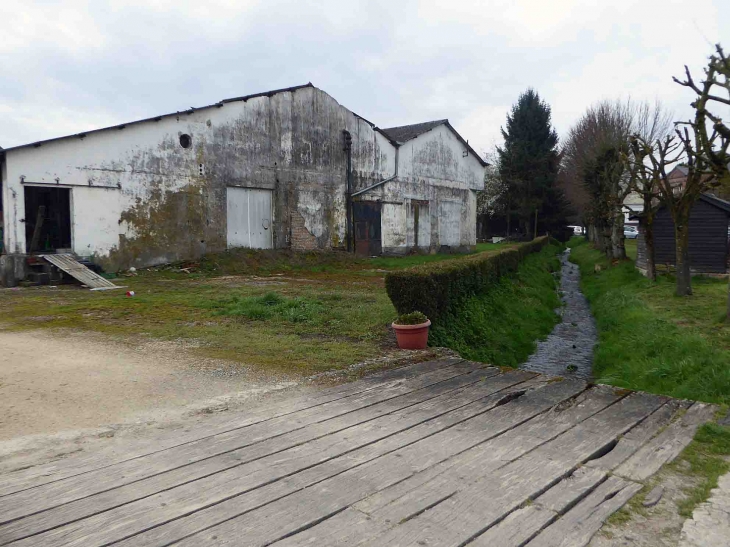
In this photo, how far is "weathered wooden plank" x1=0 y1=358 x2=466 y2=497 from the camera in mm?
3301

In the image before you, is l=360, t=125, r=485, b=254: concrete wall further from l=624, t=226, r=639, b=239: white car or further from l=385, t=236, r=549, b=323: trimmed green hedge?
l=624, t=226, r=639, b=239: white car

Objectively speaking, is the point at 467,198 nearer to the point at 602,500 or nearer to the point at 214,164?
the point at 214,164

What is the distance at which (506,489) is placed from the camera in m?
3.20

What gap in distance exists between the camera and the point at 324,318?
920 centimetres

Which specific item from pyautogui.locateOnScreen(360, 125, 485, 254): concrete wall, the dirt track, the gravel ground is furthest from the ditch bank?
pyautogui.locateOnScreen(360, 125, 485, 254): concrete wall

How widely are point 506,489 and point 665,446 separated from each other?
1505mm

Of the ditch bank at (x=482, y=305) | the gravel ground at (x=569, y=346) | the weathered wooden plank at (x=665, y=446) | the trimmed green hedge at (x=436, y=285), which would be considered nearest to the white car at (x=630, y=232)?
the gravel ground at (x=569, y=346)

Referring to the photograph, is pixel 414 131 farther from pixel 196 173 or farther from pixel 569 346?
pixel 569 346

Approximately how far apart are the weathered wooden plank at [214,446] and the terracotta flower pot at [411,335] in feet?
4.68

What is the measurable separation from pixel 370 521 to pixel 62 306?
10088mm

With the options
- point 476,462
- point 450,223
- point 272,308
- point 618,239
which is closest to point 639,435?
point 476,462

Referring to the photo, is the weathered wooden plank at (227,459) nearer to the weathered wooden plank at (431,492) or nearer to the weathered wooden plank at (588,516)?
the weathered wooden plank at (431,492)

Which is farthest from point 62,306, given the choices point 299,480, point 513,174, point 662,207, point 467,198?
point 513,174

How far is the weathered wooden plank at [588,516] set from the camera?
8.87ft
